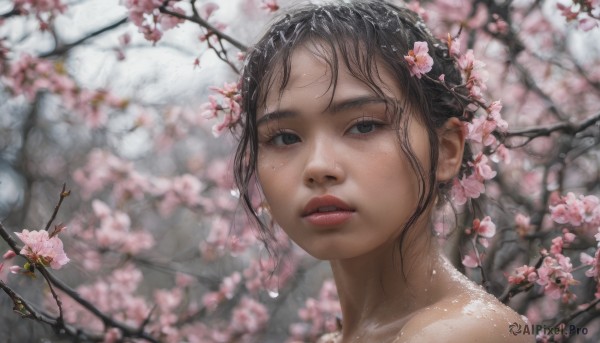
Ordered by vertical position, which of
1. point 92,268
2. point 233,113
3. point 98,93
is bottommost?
point 92,268

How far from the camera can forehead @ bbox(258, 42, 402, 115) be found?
143cm

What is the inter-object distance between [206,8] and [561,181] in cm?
153

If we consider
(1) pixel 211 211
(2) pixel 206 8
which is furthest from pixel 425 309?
(1) pixel 211 211

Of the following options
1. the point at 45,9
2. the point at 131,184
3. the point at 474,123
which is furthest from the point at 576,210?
the point at 131,184

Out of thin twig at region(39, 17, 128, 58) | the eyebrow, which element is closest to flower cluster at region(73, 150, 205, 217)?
Result: thin twig at region(39, 17, 128, 58)

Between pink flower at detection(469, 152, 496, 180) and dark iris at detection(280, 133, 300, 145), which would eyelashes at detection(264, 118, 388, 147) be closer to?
dark iris at detection(280, 133, 300, 145)

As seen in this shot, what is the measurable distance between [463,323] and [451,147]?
0.45 metres

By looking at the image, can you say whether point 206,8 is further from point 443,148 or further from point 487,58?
point 487,58

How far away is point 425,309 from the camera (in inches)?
55.8

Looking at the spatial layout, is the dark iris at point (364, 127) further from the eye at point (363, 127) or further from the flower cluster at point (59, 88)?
the flower cluster at point (59, 88)

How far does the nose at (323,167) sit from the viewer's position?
1358mm

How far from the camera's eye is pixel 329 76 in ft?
4.72

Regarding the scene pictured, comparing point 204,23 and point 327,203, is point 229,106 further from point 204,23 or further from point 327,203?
point 327,203

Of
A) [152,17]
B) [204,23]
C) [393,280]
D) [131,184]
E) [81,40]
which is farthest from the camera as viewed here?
[131,184]
